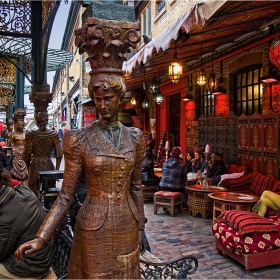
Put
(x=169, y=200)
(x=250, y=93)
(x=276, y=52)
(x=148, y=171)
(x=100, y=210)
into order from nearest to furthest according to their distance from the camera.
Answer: (x=100, y=210)
(x=276, y=52)
(x=169, y=200)
(x=148, y=171)
(x=250, y=93)

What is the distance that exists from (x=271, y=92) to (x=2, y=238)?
7182 millimetres

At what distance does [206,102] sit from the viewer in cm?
1184

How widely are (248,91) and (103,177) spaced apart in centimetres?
817

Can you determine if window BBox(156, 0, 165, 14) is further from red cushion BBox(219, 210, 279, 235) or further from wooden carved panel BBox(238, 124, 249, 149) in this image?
red cushion BBox(219, 210, 279, 235)

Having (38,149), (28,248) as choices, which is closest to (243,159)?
(38,149)

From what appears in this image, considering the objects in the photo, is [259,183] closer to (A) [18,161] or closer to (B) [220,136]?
(B) [220,136]

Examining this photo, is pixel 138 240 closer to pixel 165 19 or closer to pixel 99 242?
pixel 99 242

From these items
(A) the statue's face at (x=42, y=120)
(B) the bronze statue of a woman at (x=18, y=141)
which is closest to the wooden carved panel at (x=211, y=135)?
(B) the bronze statue of a woman at (x=18, y=141)

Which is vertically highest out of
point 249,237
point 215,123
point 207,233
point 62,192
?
point 215,123

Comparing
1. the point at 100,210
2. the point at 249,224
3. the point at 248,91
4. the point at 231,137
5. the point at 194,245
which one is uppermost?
the point at 248,91

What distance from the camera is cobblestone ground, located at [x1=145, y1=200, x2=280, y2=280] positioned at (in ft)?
15.1

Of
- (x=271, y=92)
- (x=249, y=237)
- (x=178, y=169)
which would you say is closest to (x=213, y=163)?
(x=178, y=169)

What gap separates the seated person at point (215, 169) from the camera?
28.2 feet

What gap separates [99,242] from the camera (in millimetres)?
2127
